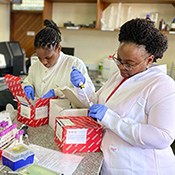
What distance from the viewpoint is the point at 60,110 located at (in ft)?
3.95

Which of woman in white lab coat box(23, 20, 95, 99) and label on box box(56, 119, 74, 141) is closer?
label on box box(56, 119, 74, 141)

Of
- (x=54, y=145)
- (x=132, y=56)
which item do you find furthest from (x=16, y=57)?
(x=132, y=56)

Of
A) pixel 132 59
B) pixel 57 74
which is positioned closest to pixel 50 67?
pixel 57 74

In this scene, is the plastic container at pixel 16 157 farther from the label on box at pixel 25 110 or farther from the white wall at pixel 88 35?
the white wall at pixel 88 35

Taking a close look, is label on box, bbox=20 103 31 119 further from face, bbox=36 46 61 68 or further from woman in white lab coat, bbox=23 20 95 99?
face, bbox=36 46 61 68

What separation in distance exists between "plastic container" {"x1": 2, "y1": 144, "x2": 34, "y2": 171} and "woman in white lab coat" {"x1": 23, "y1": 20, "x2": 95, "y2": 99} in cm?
55

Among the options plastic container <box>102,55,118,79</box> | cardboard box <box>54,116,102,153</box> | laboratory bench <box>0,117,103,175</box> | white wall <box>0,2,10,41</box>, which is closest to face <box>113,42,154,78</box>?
cardboard box <box>54,116,102,153</box>

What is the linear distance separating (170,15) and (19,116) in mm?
2464

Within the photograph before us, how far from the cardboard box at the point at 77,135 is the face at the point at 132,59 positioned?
0.33 metres

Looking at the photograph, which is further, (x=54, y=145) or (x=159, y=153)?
(x=54, y=145)

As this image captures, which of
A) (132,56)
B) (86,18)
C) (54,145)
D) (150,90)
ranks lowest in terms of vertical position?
(54,145)

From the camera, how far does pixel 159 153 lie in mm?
1012

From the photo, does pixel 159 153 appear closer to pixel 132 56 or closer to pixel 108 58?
pixel 132 56

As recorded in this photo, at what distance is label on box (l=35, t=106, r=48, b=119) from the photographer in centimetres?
129
